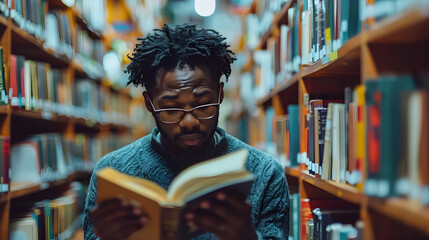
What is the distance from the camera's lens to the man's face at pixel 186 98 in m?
1.41

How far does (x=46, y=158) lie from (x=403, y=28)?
2.18 m

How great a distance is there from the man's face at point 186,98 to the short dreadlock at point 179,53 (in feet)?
0.12

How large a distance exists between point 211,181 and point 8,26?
1346 millimetres

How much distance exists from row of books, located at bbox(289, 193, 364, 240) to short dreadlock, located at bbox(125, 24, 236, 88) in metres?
0.61

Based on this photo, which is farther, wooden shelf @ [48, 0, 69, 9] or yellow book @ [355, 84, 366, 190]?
wooden shelf @ [48, 0, 69, 9]

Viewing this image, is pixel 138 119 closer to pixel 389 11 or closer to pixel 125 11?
pixel 125 11

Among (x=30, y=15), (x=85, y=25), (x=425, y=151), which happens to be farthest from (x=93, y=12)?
(x=425, y=151)

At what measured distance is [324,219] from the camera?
4.88 feet

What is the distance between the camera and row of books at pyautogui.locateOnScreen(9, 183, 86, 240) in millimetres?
2064

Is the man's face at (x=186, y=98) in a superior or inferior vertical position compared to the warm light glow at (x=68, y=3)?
inferior

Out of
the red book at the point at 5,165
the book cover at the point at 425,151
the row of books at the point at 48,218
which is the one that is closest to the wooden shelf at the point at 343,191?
the book cover at the point at 425,151

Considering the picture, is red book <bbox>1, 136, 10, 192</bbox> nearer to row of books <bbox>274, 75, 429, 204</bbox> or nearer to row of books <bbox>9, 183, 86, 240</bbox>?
row of books <bbox>9, 183, 86, 240</bbox>

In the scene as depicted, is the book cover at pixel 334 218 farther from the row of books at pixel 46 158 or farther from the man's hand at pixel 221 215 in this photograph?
the row of books at pixel 46 158

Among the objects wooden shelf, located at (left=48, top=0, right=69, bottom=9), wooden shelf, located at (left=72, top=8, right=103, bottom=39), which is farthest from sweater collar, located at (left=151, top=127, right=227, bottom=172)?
wooden shelf, located at (left=72, top=8, right=103, bottom=39)
